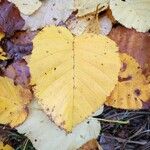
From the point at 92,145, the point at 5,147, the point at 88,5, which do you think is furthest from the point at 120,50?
the point at 5,147

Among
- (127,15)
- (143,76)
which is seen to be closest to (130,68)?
(143,76)

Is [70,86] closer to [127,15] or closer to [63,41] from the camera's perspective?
[63,41]

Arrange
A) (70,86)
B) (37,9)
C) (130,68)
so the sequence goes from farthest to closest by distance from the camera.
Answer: (37,9) → (130,68) → (70,86)

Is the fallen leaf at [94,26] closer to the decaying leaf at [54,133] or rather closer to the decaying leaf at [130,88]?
the decaying leaf at [130,88]

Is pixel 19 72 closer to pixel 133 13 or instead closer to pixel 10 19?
pixel 10 19

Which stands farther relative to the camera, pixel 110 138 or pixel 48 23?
pixel 48 23

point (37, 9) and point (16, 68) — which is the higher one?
point (37, 9)
